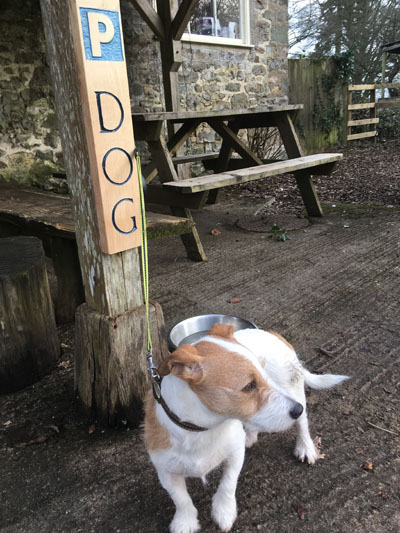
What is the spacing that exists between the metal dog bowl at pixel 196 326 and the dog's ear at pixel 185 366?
98 cm

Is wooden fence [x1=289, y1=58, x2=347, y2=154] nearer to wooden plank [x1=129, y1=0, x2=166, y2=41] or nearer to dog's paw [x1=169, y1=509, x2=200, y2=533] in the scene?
wooden plank [x1=129, y1=0, x2=166, y2=41]

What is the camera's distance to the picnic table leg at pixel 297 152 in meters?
5.14

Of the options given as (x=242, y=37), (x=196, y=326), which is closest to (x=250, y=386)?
(x=196, y=326)

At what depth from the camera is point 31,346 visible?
8.17 ft

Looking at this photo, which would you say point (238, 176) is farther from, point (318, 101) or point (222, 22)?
point (318, 101)

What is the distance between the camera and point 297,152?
5.20m

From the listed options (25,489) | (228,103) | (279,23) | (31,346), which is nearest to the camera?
(25,489)

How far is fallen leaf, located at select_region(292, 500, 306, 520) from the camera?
1.59 meters

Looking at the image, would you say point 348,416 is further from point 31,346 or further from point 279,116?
point 279,116

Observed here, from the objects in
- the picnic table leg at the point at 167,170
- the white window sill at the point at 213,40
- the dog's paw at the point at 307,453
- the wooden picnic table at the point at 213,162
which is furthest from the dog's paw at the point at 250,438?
the white window sill at the point at 213,40

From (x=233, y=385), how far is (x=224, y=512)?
570 millimetres

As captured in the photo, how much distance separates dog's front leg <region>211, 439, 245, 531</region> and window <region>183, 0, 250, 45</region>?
7.71m

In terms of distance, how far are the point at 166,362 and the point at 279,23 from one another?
948 centimetres

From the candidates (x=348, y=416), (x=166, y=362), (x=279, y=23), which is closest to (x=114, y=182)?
(x=166, y=362)
